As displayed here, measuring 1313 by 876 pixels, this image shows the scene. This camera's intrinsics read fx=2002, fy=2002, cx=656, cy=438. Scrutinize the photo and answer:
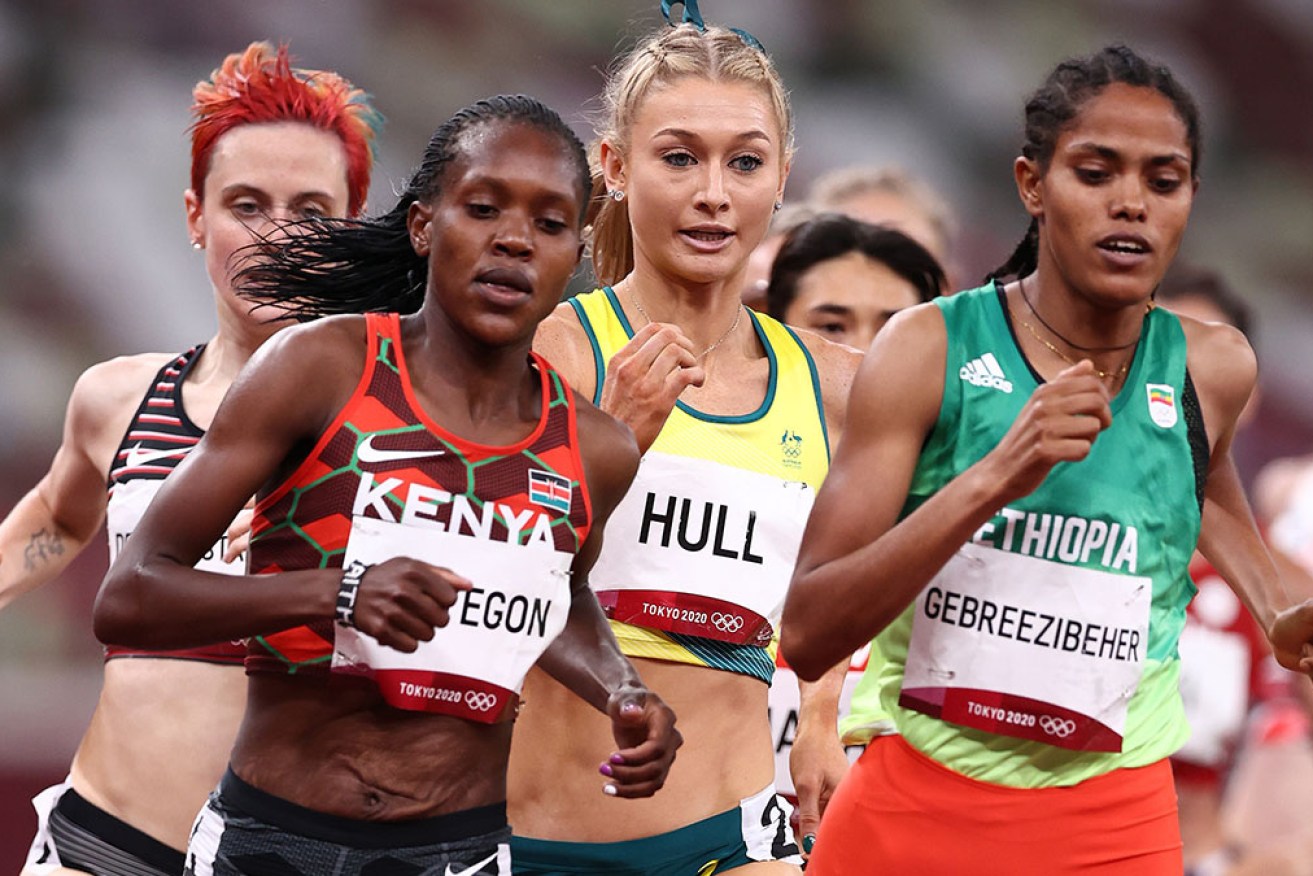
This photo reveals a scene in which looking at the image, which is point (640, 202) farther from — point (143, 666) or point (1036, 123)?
point (143, 666)

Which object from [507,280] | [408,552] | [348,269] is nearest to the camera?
[408,552]

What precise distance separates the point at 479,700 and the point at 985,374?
2.87ft

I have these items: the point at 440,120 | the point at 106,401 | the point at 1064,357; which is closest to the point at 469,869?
the point at 1064,357

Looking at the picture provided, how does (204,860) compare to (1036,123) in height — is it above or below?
below

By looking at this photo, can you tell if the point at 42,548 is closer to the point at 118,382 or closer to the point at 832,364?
the point at 118,382

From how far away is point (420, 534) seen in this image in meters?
2.69

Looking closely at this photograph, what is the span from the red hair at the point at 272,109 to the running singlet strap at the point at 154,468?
579 mm

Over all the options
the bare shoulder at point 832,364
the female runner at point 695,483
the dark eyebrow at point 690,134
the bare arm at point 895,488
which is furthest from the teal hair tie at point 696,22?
the bare arm at point 895,488

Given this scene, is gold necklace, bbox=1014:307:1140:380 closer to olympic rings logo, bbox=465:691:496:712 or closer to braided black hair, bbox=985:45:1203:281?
braided black hair, bbox=985:45:1203:281

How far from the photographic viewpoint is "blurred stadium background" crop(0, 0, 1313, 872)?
23.5ft

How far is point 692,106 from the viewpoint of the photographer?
3.77 metres

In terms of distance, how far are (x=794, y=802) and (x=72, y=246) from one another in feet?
13.0

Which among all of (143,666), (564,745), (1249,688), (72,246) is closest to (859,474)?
(564,745)

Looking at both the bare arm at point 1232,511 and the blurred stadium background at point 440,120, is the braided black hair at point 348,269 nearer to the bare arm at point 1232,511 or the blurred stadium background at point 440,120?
the bare arm at point 1232,511
